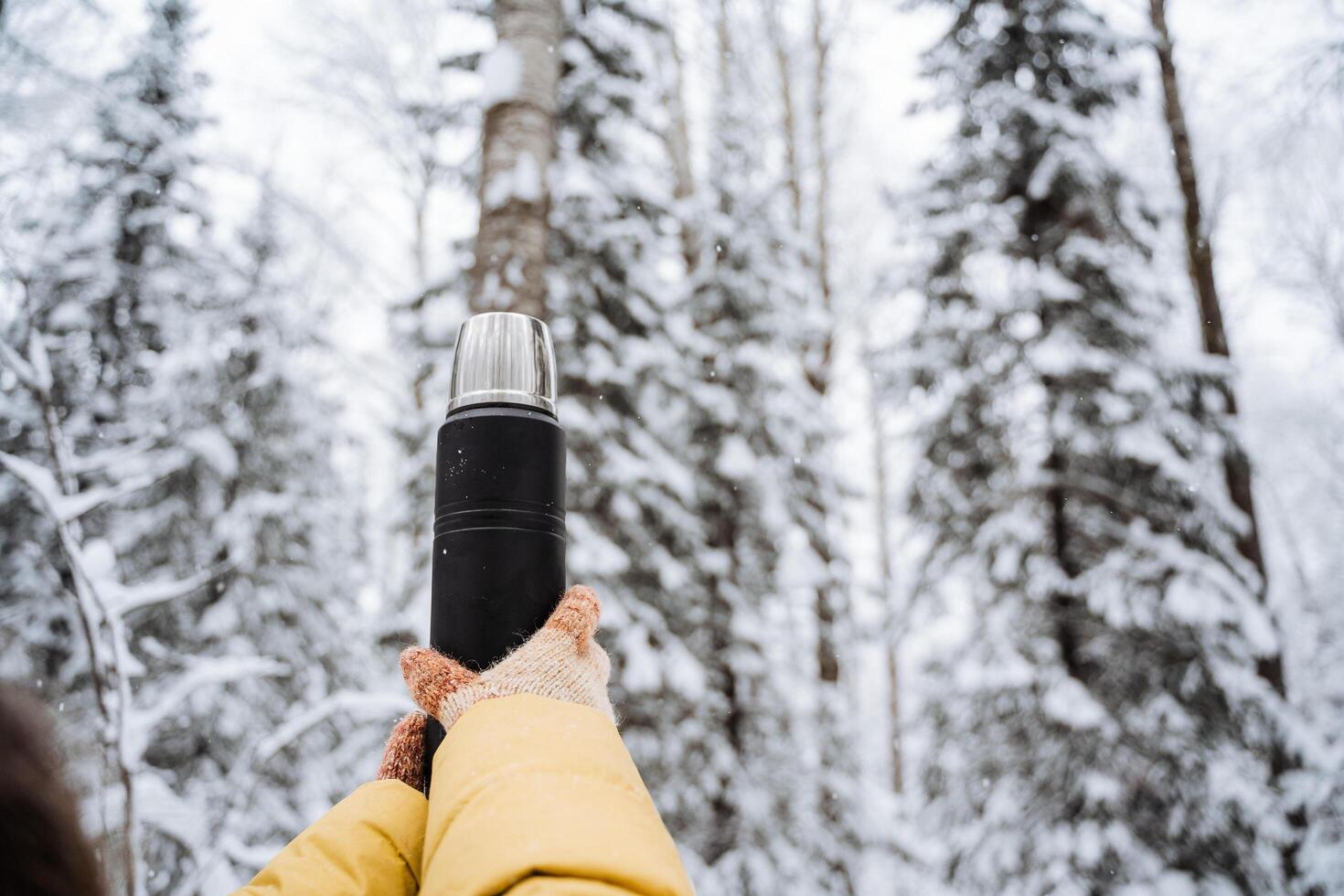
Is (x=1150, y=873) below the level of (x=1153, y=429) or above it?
below

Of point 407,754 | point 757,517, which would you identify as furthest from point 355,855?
point 757,517

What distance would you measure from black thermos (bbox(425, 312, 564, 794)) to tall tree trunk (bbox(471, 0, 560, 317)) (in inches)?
102

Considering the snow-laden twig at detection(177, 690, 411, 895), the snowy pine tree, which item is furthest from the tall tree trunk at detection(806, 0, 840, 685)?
the snow-laden twig at detection(177, 690, 411, 895)

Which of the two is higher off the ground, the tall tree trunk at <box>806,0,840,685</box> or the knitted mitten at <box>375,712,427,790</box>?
the tall tree trunk at <box>806,0,840,685</box>

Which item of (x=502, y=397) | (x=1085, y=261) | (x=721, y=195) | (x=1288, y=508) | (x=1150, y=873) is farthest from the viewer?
(x=1288, y=508)

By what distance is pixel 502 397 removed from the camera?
944 mm

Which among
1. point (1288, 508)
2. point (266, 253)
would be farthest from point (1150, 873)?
point (1288, 508)

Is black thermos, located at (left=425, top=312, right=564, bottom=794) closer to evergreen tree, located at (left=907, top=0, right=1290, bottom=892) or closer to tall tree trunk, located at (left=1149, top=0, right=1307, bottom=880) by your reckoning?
evergreen tree, located at (left=907, top=0, right=1290, bottom=892)

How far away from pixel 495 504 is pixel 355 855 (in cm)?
40

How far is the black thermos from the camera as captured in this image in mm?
909

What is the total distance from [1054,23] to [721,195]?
3111 mm

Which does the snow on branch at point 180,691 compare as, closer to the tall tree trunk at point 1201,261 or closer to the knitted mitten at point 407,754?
the knitted mitten at point 407,754

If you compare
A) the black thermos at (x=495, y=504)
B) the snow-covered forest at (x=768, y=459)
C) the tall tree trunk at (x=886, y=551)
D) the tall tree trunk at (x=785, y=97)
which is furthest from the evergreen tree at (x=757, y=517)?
the tall tree trunk at (x=886, y=551)

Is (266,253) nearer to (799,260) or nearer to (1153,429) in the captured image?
(799,260)
